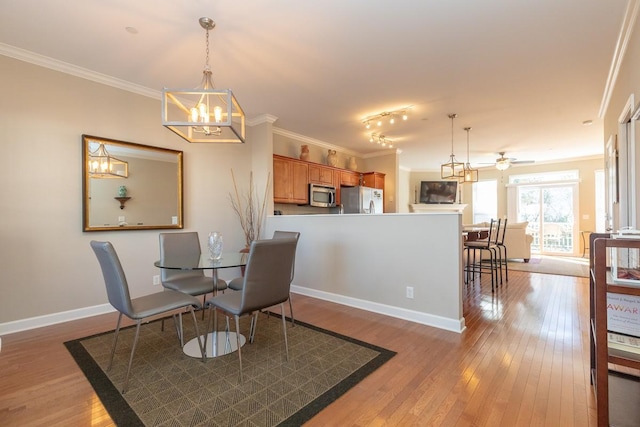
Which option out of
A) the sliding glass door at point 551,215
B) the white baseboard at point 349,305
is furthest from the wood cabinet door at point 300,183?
the sliding glass door at point 551,215

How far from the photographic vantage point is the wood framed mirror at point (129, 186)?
3176 mm

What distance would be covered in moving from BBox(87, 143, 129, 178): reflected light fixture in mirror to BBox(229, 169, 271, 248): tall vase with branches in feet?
4.93

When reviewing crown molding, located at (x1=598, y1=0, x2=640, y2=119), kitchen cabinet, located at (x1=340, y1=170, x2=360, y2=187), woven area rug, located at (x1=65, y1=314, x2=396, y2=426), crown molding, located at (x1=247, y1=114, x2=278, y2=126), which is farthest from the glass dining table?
kitchen cabinet, located at (x1=340, y1=170, x2=360, y2=187)

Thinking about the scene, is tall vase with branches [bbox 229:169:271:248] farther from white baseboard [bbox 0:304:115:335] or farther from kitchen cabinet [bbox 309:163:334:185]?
white baseboard [bbox 0:304:115:335]

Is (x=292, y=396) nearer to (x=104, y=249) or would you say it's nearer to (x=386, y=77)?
(x=104, y=249)

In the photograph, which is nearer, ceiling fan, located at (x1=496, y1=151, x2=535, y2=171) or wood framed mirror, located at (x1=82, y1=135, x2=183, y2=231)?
wood framed mirror, located at (x1=82, y1=135, x2=183, y2=231)

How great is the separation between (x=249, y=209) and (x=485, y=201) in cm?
846

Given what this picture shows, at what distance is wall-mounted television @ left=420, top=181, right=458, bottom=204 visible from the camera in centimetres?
973

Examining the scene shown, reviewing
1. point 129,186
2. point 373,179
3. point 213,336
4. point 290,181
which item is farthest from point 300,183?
point 213,336

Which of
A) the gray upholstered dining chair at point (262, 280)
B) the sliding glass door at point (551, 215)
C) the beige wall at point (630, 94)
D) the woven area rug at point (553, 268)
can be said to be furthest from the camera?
the sliding glass door at point (551, 215)

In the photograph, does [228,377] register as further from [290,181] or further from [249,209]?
[290,181]

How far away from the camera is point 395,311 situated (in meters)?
3.16

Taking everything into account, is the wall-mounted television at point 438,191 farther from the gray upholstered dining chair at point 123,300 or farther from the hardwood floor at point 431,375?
the gray upholstered dining chair at point 123,300

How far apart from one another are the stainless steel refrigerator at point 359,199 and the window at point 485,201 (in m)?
5.25
